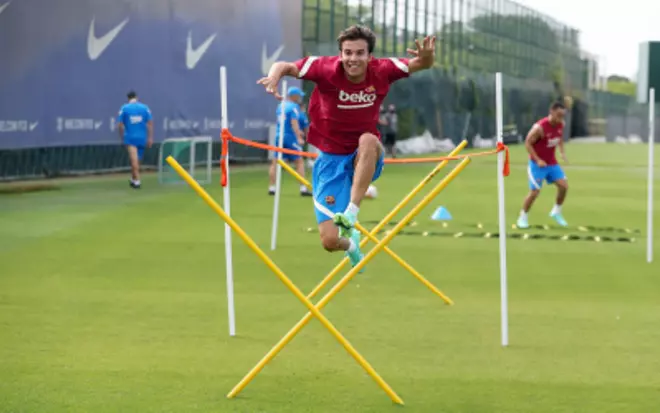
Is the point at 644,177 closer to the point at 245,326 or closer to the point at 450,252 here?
the point at 450,252

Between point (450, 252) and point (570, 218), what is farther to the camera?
point (570, 218)

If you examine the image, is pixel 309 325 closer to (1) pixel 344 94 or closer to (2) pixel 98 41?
(1) pixel 344 94

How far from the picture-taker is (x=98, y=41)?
84.6ft

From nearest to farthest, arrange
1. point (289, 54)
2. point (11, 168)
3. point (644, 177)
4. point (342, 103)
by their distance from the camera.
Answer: point (342, 103)
point (11, 168)
point (644, 177)
point (289, 54)

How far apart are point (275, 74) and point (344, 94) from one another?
101 centimetres

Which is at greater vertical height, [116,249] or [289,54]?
[289,54]

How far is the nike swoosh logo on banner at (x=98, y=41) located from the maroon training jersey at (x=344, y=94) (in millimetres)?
18256

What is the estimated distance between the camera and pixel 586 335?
8.44m

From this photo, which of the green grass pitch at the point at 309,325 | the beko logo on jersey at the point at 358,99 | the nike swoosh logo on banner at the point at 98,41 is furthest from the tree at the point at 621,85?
the beko logo on jersey at the point at 358,99

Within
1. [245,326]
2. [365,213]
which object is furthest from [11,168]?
[245,326]

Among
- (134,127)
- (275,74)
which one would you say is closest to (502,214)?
(275,74)

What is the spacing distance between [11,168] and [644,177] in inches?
718

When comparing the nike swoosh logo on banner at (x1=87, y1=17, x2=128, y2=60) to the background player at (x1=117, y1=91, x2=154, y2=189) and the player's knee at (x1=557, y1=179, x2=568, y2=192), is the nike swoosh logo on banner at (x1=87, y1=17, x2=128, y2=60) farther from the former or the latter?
the player's knee at (x1=557, y1=179, x2=568, y2=192)

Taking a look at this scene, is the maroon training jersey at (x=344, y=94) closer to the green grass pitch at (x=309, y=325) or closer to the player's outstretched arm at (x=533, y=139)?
the green grass pitch at (x=309, y=325)
